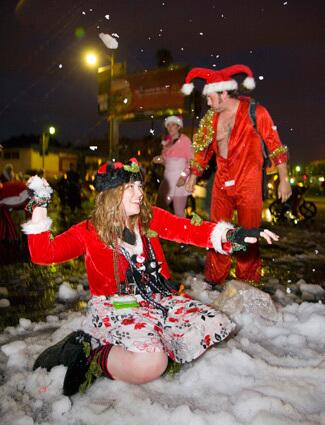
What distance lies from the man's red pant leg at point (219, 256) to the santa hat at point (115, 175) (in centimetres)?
180

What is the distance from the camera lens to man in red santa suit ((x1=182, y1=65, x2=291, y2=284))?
13.2 ft

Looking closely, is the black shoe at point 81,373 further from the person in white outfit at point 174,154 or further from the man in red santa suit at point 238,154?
the person in white outfit at point 174,154

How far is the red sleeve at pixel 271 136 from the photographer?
13.1 feet

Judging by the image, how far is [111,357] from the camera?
226cm

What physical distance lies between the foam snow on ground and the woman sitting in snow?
4.1 inches

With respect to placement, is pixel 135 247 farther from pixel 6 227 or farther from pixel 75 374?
pixel 6 227

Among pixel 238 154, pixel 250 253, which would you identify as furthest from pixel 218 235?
pixel 238 154

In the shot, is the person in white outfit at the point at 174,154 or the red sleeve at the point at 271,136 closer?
the red sleeve at the point at 271,136

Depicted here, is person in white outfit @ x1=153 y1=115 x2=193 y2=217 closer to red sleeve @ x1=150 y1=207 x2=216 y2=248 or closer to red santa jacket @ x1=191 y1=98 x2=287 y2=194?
red santa jacket @ x1=191 y1=98 x2=287 y2=194

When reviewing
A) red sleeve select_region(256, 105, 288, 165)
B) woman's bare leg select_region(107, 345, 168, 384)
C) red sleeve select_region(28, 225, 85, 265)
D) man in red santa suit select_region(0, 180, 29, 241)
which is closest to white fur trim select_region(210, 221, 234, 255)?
woman's bare leg select_region(107, 345, 168, 384)

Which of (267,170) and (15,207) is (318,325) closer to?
(267,170)

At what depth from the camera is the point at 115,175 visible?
2617 mm

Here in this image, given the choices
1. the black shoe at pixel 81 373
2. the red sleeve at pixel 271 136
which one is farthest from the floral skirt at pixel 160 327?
the red sleeve at pixel 271 136

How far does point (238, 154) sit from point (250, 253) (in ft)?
A: 3.19
